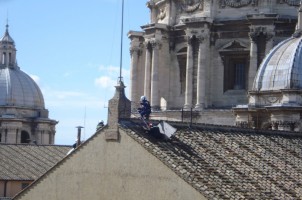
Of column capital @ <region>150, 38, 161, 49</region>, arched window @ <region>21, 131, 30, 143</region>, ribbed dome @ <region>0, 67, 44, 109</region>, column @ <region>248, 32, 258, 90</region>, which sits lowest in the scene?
arched window @ <region>21, 131, 30, 143</region>

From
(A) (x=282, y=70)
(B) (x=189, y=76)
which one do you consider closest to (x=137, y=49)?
(B) (x=189, y=76)

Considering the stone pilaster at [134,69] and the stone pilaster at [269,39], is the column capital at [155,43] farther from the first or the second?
the stone pilaster at [269,39]

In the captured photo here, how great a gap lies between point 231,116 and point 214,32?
7028 millimetres

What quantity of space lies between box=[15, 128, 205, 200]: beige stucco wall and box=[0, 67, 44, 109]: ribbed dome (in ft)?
177

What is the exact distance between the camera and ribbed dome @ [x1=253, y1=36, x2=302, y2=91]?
54.9 m

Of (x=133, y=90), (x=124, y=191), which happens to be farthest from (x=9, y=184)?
(x=124, y=191)

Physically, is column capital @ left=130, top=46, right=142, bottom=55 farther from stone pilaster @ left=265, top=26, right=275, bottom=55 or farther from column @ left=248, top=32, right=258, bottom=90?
stone pilaster @ left=265, top=26, right=275, bottom=55

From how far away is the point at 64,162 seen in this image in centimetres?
3391

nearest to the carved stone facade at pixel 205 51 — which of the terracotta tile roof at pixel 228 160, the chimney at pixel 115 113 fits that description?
the terracotta tile roof at pixel 228 160

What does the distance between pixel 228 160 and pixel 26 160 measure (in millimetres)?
35329

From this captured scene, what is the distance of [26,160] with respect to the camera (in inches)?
2616

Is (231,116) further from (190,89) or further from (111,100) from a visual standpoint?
(111,100)

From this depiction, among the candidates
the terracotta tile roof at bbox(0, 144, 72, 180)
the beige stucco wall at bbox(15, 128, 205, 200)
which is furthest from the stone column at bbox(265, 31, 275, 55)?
the beige stucco wall at bbox(15, 128, 205, 200)

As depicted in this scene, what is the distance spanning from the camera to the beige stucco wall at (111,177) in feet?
101
